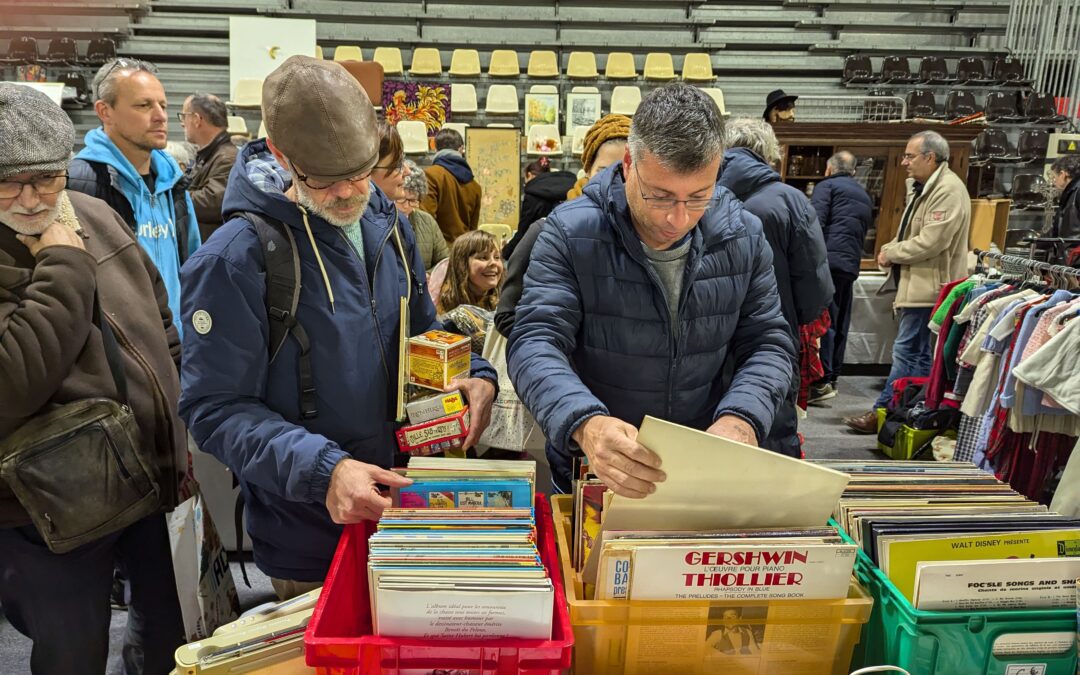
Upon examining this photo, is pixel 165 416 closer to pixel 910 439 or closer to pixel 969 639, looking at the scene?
pixel 969 639

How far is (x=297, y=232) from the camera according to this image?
1.33 meters

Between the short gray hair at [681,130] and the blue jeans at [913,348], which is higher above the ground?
the short gray hair at [681,130]

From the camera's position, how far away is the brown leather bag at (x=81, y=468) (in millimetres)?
1403

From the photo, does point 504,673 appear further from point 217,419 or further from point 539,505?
point 217,419

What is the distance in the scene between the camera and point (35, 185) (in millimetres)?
1406

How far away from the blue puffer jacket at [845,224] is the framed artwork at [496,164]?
4.99 m

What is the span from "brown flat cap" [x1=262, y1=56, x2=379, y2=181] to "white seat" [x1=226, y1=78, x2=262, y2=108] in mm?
10196

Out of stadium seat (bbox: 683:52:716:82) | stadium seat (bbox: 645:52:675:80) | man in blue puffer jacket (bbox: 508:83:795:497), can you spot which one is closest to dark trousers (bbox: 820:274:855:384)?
man in blue puffer jacket (bbox: 508:83:795:497)

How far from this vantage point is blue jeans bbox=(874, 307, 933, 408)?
16.5 ft

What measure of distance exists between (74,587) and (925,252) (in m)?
5.16

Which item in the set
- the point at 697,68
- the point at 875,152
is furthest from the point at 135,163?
the point at 697,68

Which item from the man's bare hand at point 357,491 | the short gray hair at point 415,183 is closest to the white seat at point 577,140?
the short gray hair at point 415,183

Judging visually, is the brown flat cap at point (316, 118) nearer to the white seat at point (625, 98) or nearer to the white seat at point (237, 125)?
the white seat at point (237, 125)

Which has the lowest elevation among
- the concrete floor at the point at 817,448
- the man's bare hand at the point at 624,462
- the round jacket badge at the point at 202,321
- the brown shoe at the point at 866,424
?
the concrete floor at the point at 817,448
